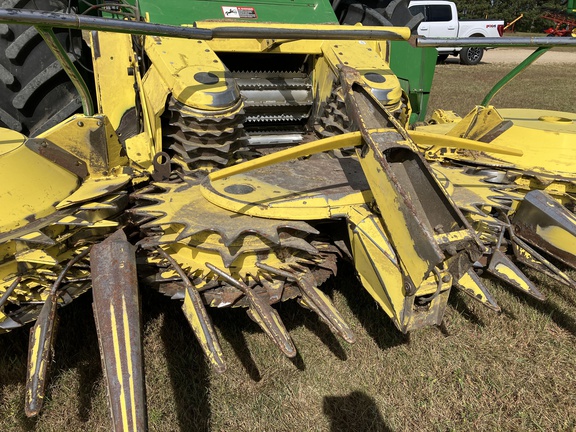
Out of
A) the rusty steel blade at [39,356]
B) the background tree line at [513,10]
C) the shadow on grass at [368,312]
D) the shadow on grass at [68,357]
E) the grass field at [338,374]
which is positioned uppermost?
the rusty steel blade at [39,356]

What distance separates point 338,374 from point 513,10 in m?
35.8

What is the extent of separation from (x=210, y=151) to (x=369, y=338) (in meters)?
1.21

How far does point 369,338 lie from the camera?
98.1 inches

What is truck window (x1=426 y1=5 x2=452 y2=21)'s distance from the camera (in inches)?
624

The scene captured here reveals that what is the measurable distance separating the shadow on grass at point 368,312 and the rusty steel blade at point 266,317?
0.72 metres

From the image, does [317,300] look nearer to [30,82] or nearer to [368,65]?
[368,65]

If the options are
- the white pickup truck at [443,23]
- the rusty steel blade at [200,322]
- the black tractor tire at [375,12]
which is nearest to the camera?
the rusty steel blade at [200,322]

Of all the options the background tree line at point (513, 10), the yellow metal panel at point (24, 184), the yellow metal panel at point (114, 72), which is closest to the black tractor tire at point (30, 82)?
the yellow metal panel at point (114, 72)

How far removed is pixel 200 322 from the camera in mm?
1784

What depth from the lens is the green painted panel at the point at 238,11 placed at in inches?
127

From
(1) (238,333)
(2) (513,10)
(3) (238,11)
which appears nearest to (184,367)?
(1) (238,333)

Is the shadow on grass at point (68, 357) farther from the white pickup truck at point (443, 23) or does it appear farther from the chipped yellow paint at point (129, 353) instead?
the white pickup truck at point (443, 23)

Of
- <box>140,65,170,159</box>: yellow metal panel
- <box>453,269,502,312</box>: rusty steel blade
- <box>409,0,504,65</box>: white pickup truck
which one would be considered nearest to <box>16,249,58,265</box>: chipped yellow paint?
<box>140,65,170,159</box>: yellow metal panel

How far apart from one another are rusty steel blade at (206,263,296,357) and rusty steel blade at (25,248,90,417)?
1.87ft
